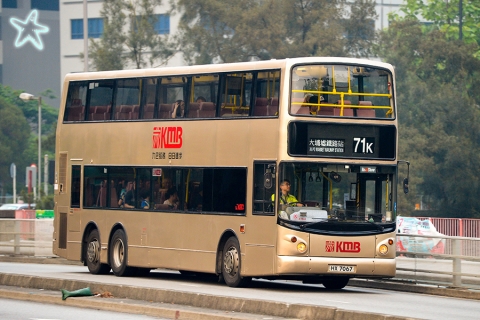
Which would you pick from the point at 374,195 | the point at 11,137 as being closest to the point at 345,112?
the point at 374,195

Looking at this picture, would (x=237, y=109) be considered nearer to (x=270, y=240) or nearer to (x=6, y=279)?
(x=270, y=240)

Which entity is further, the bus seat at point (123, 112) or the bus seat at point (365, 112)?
the bus seat at point (123, 112)

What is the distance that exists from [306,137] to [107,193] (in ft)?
22.4

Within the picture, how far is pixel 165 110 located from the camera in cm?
2370

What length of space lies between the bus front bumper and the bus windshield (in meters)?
0.71

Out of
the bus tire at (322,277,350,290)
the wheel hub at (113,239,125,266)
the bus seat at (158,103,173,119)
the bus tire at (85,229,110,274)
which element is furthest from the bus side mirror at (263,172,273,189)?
the bus tire at (85,229,110,274)

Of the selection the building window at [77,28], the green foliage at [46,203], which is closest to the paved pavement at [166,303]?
the green foliage at [46,203]

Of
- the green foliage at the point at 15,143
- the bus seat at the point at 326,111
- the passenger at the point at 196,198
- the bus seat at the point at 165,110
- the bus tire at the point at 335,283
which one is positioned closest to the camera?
the bus seat at the point at 326,111

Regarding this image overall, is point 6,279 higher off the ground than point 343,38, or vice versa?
→ point 343,38

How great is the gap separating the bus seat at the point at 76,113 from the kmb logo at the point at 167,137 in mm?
3008

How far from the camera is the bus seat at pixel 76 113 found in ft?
86.3

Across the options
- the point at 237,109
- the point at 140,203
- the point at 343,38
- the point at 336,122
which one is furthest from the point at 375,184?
the point at 343,38

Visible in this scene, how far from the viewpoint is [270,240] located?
805 inches

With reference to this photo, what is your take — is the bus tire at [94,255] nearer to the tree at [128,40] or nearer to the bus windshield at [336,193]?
the bus windshield at [336,193]
